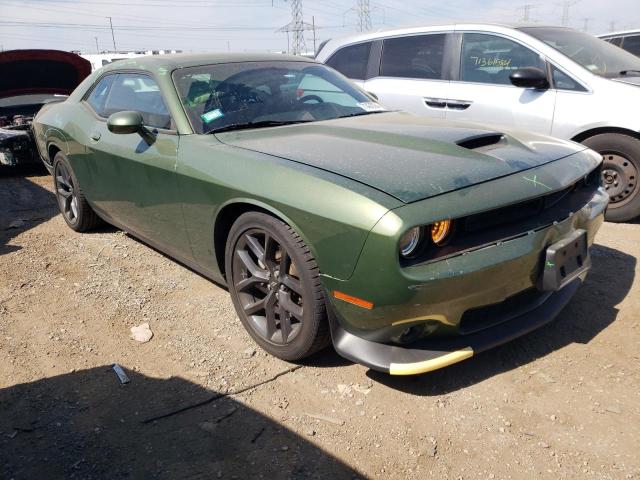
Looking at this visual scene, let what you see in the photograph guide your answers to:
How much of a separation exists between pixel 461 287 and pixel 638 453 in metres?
0.93

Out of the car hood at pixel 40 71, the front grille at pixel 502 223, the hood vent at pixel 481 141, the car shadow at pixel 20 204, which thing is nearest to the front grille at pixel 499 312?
the front grille at pixel 502 223

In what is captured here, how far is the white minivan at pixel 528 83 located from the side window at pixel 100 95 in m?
2.67

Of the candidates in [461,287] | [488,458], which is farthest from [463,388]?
[461,287]

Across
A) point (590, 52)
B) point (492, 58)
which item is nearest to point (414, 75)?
point (492, 58)

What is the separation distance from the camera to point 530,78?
4672 millimetres

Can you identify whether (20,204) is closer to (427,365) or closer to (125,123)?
(125,123)

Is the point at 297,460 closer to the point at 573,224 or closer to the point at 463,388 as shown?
the point at 463,388

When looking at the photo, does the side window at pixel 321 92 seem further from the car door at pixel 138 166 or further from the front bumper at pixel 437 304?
the front bumper at pixel 437 304

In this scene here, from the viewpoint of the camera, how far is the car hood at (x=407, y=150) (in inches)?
89.7

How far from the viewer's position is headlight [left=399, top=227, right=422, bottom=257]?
6.94 ft

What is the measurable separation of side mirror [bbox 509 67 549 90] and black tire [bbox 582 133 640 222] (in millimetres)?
633

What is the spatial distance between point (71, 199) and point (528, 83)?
425 centimetres

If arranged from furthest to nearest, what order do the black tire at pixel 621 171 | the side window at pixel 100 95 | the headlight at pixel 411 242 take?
the black tire at pixel 621 171 → the side window at pixel 100 95 → the headlight at pixel 411 242

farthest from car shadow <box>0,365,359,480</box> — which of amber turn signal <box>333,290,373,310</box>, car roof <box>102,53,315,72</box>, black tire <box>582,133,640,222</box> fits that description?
black tire <box>582,133,640,222</box>
